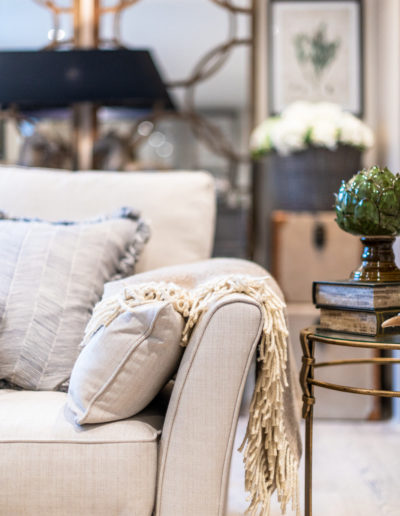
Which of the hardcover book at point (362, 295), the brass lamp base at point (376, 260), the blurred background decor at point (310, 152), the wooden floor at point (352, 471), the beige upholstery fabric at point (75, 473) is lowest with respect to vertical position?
the wooden floor at point (352, 471)

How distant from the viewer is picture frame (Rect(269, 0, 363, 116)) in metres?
2.79

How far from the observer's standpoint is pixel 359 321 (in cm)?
121

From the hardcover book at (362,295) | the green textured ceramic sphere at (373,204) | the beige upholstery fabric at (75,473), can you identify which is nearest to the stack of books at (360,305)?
the hardcover book at (362,295)

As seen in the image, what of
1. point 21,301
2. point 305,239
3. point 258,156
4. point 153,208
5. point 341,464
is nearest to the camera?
point 21,301

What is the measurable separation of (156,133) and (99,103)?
0.31 m

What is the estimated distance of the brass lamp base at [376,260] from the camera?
126 cm

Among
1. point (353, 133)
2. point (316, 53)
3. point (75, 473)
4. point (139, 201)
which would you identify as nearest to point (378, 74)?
point (316, 53)

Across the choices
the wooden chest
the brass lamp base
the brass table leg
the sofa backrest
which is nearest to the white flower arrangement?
the wooden chest

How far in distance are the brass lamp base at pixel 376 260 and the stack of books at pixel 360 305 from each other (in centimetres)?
5

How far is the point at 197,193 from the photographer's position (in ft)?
5.84

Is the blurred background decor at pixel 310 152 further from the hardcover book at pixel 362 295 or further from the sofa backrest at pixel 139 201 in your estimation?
the hardcover book at pixel 362 295

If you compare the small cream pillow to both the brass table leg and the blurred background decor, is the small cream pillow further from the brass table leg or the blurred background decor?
the blurred background decor

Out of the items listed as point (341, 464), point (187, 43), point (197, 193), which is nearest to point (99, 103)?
point (187, 43)

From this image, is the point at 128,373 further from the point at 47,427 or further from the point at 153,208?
the point at 153,208
